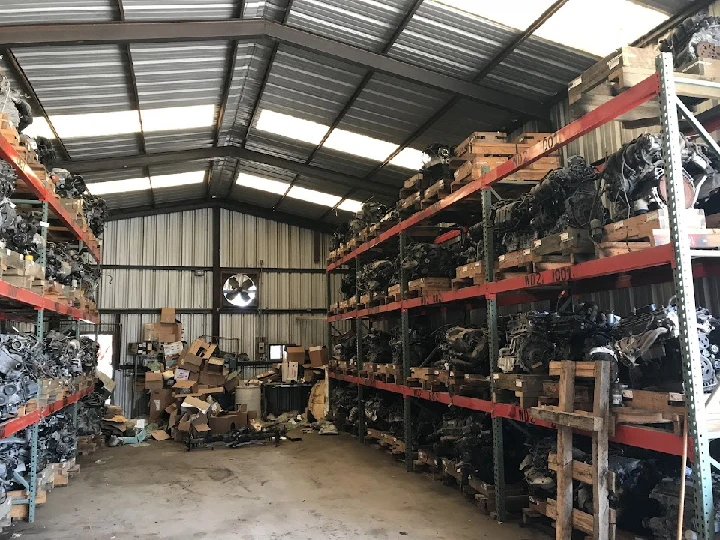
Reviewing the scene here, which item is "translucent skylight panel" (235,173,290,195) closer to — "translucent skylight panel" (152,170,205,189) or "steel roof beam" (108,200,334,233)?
"translucent skylight panel" (152,170,205,189)

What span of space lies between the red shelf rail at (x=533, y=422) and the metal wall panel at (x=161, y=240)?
28.1 feet

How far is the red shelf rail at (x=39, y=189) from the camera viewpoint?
5.11 meters

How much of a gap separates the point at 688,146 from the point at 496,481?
12.5 ft

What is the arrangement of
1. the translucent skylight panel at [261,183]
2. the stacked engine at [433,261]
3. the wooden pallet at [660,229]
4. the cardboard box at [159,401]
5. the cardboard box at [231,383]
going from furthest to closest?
the cardboard box at [231,383]
the translucent skylight panel at [261,183]
the cardboard box at [159,401]
the stacked engine at [433,261]
the wooden pallet at [660,229]

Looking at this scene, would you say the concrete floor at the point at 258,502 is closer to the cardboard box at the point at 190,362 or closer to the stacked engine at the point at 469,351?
the stacked engine at the point at 469,351

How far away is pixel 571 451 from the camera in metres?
4.43

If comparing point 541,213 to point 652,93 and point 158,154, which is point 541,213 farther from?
point 158,154

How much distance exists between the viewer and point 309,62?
8.25 m

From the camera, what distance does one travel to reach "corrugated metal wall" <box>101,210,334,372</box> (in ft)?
51.3

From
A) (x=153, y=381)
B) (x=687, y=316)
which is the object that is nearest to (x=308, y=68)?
(x=687, y=316)

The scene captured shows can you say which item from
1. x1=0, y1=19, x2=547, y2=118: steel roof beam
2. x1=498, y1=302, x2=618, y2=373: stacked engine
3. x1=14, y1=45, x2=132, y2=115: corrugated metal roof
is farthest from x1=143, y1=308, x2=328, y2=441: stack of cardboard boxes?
x1=498, y1=302, x2=618, y2=373: stacked engine

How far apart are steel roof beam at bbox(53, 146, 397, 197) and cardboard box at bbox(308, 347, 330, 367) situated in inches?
186

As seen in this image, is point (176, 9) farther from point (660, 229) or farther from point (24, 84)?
point (660, 229)

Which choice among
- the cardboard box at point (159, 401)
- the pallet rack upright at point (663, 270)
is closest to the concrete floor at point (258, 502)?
the pallet rack upright at point (663, 270)
